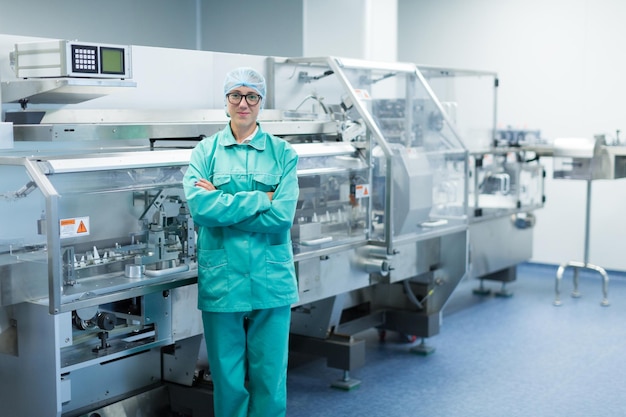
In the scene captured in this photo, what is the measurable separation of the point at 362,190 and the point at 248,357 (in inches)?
45.8

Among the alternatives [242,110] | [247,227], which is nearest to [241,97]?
[242,110]

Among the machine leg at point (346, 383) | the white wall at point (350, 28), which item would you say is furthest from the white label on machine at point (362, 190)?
the white wall at point (350, 28)

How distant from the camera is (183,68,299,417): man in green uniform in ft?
9.57

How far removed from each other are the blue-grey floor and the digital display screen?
5.76ft

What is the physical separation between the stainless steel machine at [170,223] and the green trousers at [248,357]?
0.20 m

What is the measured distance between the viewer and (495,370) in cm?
435

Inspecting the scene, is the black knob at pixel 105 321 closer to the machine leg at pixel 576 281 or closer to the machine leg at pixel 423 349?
the machine leg at pixel 423 349

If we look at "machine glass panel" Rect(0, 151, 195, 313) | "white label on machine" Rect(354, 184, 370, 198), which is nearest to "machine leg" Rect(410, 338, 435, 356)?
"white label on machine" Rect(354, 184, 370, 198)

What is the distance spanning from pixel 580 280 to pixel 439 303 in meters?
2.40

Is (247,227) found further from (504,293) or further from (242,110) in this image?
(504,293)

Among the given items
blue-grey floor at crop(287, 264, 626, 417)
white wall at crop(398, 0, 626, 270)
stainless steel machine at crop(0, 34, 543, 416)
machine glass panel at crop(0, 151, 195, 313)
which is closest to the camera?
machine glass panel at crop(0, 151, 195, 313)

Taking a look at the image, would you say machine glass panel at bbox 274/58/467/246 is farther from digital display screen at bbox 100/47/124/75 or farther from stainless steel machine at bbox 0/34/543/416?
digital display screen at bbox 100/47/124/75

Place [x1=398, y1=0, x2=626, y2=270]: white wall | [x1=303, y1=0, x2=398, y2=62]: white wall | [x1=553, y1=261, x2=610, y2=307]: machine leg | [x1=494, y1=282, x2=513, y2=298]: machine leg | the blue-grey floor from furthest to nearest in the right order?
[x1=398, y1=0, x2=626, y2=270]: white wall → [x1=494, y1=282, x2=513, y2=298]: machine leg → [x1=553, y1=261, x2=610, y2=307]: machine leg → [x1=303, y1=0, x2=398, y2=62]: white wall → the blue-grey floor

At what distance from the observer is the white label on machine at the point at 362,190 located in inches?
153
